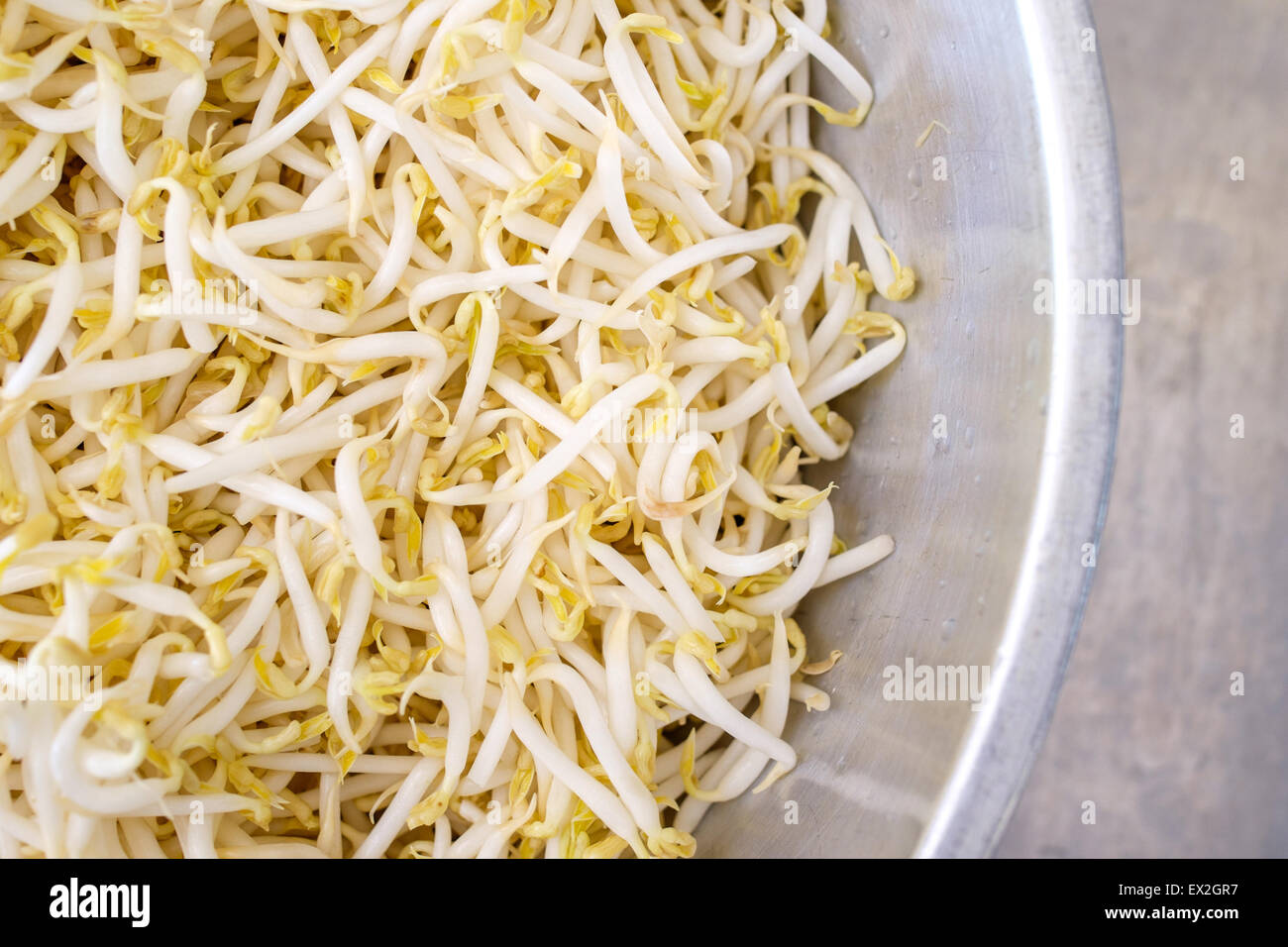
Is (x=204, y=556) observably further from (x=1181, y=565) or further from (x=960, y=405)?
(x=1181, y=565)

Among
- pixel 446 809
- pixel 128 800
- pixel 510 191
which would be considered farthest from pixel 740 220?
pixel 128 800
